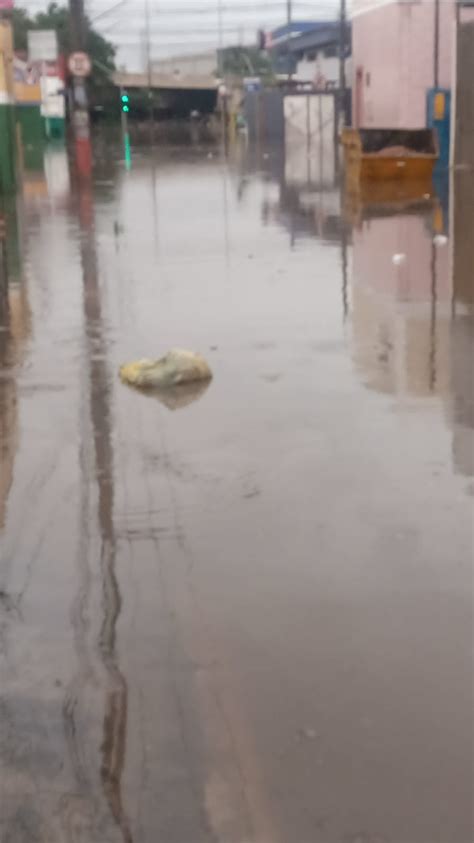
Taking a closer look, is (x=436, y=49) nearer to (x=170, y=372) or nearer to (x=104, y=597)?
(x=170, y=372)

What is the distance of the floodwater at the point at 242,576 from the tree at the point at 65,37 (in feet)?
189

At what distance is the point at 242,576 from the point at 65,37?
214 feet

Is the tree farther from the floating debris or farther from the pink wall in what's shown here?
the floating debris

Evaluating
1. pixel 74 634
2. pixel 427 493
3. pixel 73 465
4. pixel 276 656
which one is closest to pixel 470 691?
pixel 276 656

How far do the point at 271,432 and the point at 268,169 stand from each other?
82.5 feet

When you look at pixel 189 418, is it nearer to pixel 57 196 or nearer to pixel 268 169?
pixel 57 196

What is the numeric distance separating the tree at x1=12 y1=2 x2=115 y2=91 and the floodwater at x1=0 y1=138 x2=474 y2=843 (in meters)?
57.6

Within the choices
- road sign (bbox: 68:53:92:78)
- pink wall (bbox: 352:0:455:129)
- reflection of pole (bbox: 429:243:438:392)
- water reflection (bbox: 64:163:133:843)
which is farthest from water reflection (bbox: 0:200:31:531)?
road sign (bbox: 68:53:92:78)

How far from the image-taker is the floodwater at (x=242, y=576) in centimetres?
331

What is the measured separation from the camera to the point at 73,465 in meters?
6.06

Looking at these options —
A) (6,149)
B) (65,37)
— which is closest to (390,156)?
(6,149)

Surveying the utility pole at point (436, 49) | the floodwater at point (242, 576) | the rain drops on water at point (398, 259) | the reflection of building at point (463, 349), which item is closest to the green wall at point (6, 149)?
the utility pole at point (436, 49)

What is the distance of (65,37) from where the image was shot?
6569cm

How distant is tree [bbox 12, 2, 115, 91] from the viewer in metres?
64.8
